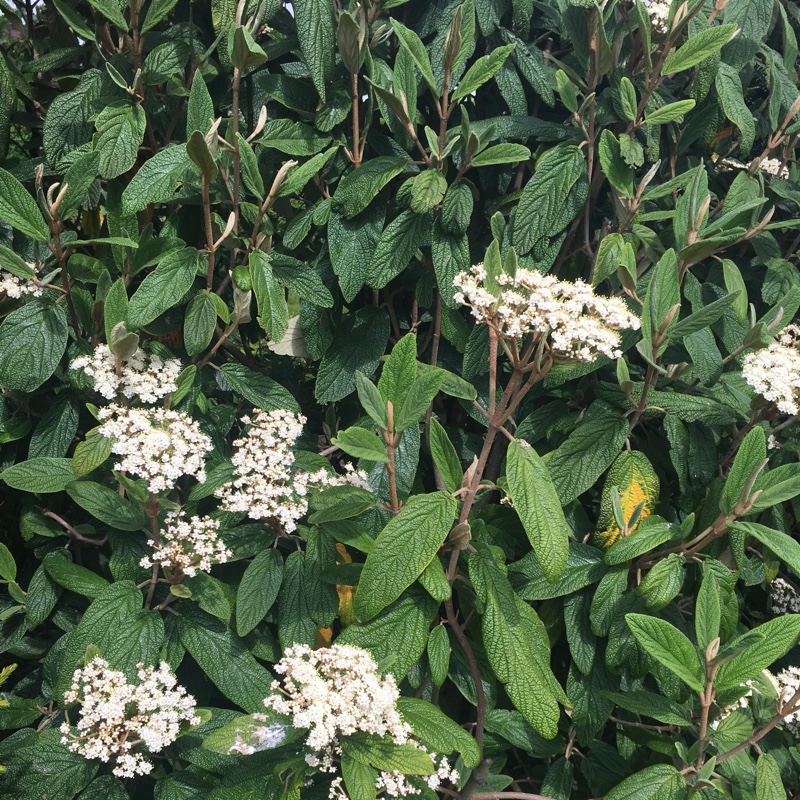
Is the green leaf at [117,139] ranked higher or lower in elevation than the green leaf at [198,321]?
higher

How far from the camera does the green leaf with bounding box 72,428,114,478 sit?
1.07 meters

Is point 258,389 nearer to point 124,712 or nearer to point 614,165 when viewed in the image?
point 124,712

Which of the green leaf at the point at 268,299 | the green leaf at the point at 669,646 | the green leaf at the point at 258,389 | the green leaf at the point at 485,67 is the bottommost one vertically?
the green leaf at the point at 669,646

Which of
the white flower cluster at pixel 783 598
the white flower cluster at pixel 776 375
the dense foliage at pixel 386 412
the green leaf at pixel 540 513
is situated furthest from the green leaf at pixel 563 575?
the white flower cluster at pixel 783 598

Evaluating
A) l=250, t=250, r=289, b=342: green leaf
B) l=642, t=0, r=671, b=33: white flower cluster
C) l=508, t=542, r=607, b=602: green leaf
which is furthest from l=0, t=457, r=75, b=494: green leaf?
l=642, t=0, r=671, b=33: white flower cluster

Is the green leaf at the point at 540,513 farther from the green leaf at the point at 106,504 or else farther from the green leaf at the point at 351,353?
the green leaf at the point at 106,504

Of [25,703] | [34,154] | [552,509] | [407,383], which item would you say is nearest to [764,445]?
[552,509]

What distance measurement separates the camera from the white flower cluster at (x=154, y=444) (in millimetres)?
1038

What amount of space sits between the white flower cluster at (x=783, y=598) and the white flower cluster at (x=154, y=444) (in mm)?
1211

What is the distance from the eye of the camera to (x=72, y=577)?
1.23m

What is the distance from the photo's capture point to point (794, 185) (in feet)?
5.09

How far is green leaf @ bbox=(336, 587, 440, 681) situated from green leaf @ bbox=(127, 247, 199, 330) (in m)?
0.57

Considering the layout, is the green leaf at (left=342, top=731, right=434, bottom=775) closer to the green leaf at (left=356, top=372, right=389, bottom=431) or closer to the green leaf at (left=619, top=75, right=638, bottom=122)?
the green leaf at (left=356, top=372, right=389, bottom=431)

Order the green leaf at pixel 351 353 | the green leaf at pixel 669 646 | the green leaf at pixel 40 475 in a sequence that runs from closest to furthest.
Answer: the green leaf at pixel 669 646, the green leaf at pixel 40 475, the green leaf at pixel 351 353
